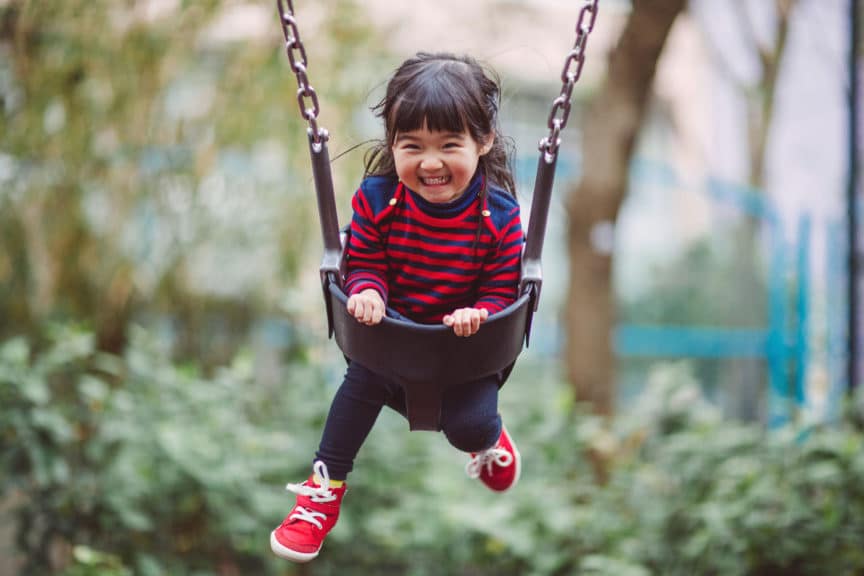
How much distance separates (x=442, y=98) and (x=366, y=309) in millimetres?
365

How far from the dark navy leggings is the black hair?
43 cm

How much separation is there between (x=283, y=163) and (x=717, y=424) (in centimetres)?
232

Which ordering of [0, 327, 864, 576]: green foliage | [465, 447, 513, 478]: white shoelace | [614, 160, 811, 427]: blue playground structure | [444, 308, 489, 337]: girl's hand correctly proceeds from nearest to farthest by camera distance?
1. [444, 308, 489, 337]: girl's hand
2. [465, 447, 513, 478]: white shoelace
3. [0, 327, 864, 576]: green foliage
4. [614, 160, 811, 427]: blue playground structure

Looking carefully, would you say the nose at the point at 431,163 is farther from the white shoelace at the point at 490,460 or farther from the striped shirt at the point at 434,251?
the white shoelace at the point at 490,460

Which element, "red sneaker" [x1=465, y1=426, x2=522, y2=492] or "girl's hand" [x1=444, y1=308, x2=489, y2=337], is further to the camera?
"red sneaker" [x1=465, y1=426, x2=522, y2=492]

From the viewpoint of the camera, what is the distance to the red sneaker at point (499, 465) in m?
1.92

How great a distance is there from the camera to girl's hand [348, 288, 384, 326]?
1455 mm

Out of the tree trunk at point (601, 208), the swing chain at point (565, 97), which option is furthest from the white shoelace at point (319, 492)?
the tree trunk at point (601, 208)

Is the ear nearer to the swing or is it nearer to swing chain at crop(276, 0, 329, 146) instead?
the swing

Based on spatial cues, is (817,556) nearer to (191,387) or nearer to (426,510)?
(426,510)

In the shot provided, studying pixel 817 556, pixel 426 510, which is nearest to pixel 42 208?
pixel 426 510

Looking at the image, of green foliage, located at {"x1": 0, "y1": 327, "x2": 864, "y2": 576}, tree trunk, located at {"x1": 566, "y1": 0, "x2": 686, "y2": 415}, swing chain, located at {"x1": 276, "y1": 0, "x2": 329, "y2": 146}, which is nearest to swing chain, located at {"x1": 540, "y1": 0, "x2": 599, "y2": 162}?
swing chain, located at {"x1": 276, "y1": 0, "x2": 329, "y2": 146}

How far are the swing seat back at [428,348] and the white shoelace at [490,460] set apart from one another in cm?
39

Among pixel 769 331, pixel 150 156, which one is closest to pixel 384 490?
pixel 150 156
